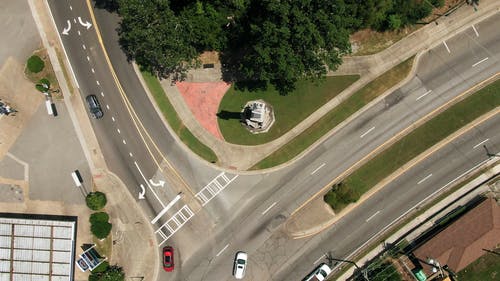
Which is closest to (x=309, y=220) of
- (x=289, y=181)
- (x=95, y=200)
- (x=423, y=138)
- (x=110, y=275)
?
(x=289, y=181)

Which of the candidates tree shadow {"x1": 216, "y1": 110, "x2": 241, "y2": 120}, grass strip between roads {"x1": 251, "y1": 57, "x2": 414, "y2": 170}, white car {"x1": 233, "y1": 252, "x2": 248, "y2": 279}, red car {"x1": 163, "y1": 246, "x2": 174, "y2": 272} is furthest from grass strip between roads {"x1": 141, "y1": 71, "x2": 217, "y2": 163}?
red car {"x1": 163, "y1": 246, "x2": 174, "y2": 272}

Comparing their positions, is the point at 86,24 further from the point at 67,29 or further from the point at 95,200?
the point at 95,200

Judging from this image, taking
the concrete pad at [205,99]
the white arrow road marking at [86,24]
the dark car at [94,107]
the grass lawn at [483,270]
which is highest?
the white arrow road marking at [86,24]

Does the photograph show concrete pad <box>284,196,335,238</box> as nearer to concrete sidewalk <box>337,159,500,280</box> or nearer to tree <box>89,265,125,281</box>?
concrete sidewalk <box>337,159,500,280</box>

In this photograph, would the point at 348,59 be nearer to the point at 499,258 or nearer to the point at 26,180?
the point at 499,258

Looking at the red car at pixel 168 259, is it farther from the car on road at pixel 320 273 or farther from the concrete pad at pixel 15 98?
the concrete pad at pixel 15 98

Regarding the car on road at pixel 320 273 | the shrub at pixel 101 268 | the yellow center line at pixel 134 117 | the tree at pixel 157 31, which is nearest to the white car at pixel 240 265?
the car on road at pixel 320 273
